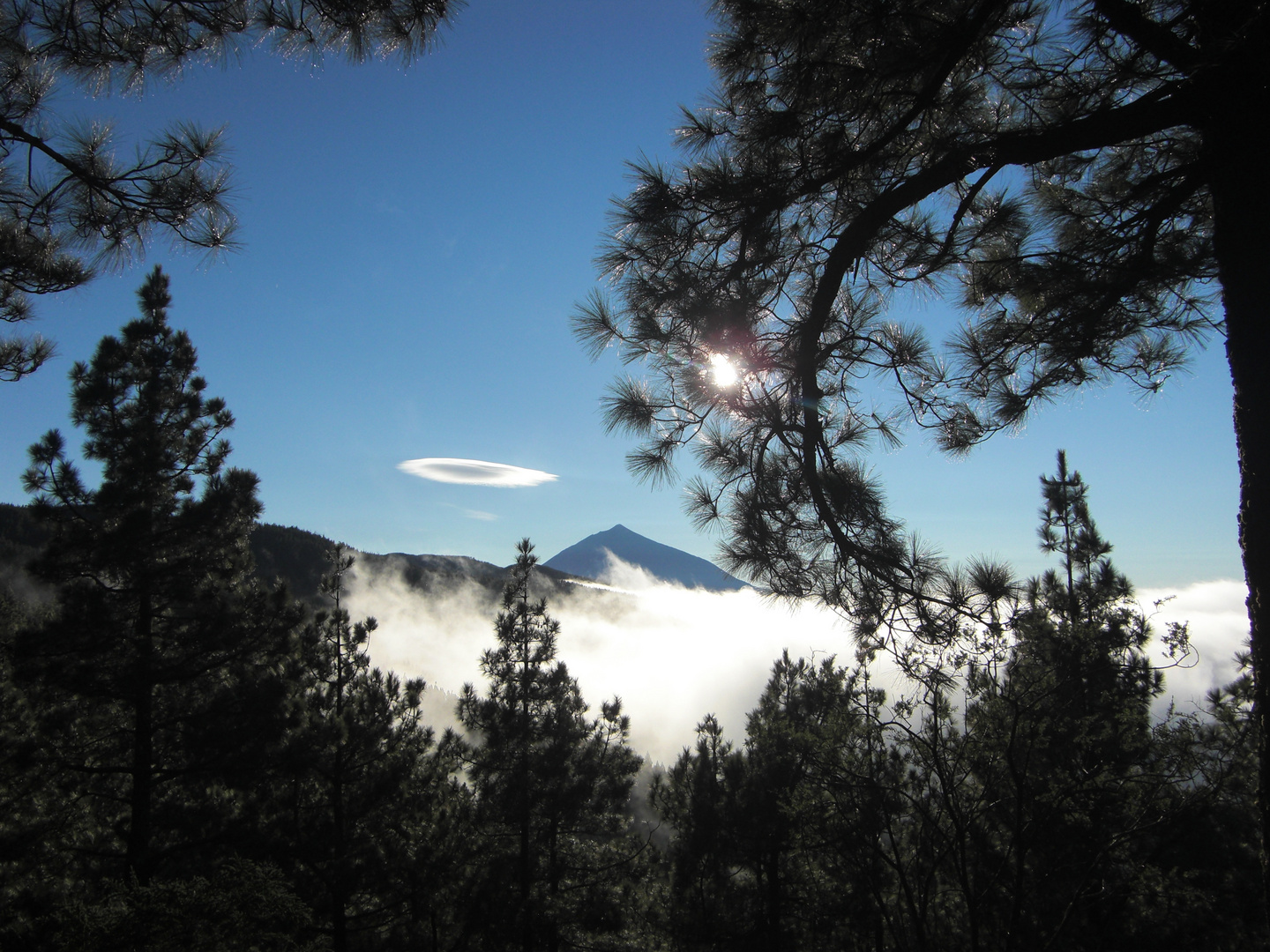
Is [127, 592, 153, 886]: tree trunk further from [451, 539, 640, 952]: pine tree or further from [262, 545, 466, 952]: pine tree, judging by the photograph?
[451, 539, 640, 952]: pine tree

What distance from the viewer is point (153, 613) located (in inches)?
379

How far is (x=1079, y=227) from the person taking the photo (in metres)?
4.10

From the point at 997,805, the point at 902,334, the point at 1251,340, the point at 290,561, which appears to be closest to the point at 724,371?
the point at 902,334

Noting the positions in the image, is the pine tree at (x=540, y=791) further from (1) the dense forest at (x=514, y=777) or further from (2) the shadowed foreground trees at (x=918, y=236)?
(2) the shadowed foreground trees at (x=918, y=236)

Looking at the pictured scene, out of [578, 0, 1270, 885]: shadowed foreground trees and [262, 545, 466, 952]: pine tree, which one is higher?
[578, 0, 1270, 885]: shadowed foreground trees

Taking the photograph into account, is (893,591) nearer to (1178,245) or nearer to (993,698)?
(993,698)

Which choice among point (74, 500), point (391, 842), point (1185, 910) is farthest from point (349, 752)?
point (1185, 910)

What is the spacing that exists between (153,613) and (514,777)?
8222 mm

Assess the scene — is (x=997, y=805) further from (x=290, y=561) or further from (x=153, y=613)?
(x=290, y=561)

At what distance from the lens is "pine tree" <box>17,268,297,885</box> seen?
8.98 m

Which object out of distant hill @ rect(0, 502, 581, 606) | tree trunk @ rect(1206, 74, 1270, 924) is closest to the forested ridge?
tree trunk @ rect(1206, 74, 1270, 924)

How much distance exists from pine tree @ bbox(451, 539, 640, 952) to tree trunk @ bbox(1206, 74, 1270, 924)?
46.4ft

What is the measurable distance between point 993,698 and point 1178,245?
2.94 metres

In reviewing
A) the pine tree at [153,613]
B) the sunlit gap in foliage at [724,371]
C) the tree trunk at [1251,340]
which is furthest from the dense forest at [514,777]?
the sunlit gap in foliage at [724,371]
